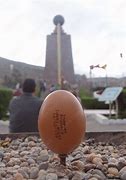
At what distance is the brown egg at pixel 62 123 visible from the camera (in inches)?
92.0

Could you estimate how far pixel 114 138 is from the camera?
3637 millimetres

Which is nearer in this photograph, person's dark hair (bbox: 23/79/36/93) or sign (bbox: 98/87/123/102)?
person's dark hair (bbox: 23/79/36/93)

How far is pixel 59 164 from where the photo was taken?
8.02 feet

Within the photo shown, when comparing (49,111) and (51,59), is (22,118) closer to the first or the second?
(49,111)

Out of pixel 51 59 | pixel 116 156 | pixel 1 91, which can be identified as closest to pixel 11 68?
pixel 51 59

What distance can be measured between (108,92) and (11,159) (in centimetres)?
1220

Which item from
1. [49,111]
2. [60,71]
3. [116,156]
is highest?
[60,71]

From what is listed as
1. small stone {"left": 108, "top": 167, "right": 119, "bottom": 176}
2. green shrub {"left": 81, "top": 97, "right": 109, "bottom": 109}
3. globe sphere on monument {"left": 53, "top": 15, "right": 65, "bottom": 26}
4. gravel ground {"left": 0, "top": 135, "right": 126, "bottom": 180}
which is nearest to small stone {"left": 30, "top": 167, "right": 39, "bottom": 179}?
gravel ground {"left": 0, "top": 135, "right": 126, "bottom": 180}

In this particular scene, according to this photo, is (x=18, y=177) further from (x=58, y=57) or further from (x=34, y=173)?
(x=58, y=57)

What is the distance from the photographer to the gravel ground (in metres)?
2.21

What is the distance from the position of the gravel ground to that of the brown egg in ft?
0.37

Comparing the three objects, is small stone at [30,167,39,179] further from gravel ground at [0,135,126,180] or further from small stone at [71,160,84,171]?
small stone at [71,160,84,171]

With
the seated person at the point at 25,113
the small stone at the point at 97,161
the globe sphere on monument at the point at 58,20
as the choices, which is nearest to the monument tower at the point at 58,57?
the globe sphere on monument at the point at 58,20

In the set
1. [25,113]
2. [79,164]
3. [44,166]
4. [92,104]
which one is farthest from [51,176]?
[92,104]
